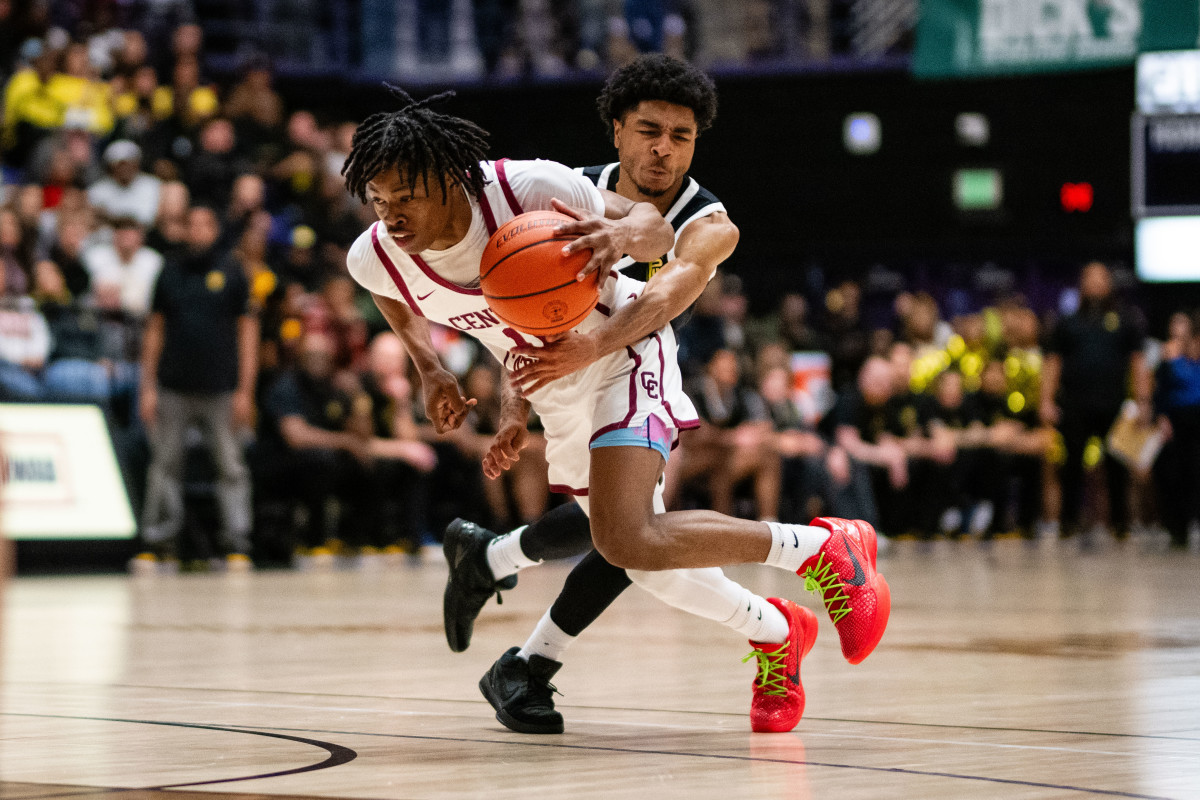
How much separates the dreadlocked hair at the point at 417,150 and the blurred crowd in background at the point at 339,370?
735 cm

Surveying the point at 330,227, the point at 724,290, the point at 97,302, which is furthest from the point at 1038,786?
the point at 724,290

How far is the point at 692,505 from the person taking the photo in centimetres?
1452

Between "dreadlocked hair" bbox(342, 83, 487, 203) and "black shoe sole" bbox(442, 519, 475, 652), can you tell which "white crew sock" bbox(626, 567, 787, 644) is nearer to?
"black shoe sole" bbox(442, 519, 475, 652)

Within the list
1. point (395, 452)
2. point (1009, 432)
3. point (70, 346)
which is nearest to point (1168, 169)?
point (1009, 432)

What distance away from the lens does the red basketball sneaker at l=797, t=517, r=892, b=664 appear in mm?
4594

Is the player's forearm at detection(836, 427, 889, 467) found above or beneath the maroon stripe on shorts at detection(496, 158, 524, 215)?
beneath

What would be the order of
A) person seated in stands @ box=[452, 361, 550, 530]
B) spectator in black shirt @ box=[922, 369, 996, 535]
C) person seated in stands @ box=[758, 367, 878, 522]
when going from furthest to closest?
spectator in black shirt @ box=[922, 369, 996, 535], person seated in stands @ box=[758, 367, 878, 522], person seated in stands @ box=[452, 361, 550, 530]

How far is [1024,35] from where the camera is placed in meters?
15.4

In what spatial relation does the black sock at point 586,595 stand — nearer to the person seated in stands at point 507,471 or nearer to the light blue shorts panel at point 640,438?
the light blue shorts panel at point 640,438

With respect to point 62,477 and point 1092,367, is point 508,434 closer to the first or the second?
point 62,477

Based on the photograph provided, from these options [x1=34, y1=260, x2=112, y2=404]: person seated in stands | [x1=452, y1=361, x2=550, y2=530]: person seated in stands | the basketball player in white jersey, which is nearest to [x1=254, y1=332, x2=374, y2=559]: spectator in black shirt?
[x1=452, y1=361, x2=550, y2=530]: person seated in stands

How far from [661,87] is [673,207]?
33 centimetres

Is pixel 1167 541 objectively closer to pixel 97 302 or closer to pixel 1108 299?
pixel 1108 299

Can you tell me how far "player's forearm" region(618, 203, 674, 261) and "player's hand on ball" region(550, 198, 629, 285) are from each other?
1.6 inches
